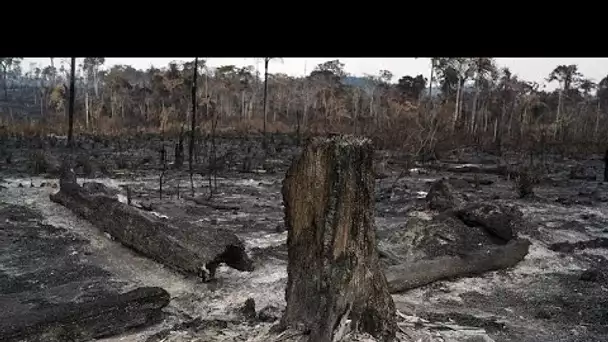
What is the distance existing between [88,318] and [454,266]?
4386mm

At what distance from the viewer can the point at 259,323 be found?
5.21 meters

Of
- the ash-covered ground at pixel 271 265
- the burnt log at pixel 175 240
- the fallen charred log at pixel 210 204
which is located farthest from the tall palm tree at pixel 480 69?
the burnt log at pixel 175 240

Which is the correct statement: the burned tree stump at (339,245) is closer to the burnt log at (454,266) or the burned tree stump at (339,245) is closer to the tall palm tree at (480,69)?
the burnt log at (454,266)

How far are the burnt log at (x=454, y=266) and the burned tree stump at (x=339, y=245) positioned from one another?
144cm

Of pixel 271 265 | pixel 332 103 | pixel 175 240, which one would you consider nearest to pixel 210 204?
pixel 271 265

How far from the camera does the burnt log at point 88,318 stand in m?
4.66

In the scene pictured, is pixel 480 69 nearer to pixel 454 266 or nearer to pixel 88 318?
pixel 454 266

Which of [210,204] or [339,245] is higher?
[339,245]

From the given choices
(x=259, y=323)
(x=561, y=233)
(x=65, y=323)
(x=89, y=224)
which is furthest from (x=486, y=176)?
(x=65, y=323)

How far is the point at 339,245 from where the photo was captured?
15.6 ft

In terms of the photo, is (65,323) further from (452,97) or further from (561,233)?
(452,97)

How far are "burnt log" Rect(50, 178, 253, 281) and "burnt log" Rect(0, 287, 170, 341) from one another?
1.07m
